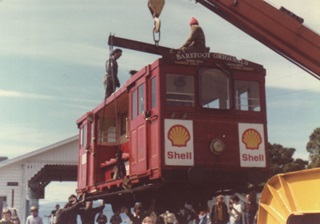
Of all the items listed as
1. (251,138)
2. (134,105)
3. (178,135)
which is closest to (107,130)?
(134,105)

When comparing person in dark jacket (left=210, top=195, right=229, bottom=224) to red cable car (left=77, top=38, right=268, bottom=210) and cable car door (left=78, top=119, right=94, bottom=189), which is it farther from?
cable car door (left=78, top=119, right=94, bottom=189)

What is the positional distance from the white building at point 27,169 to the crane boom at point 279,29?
14.0 meters

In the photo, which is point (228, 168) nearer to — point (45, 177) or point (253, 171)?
point (253, 171)

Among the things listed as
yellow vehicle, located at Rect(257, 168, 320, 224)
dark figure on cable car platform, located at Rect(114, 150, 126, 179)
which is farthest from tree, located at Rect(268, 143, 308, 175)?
yellow vehicle, located at Rect(257, 168, 320, 224)

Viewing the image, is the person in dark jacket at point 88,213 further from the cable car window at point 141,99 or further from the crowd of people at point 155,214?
the cable car window at point 141,99

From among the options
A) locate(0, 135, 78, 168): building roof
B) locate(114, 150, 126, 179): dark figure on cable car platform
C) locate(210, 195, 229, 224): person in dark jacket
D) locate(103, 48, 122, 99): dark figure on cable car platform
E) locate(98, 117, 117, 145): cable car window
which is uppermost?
locate(103, 48, 122, 99): dark figure on cable car platform

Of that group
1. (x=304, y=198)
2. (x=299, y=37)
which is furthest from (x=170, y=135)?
(x=304, y=198)

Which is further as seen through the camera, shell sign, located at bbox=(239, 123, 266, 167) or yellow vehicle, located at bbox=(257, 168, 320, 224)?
shell sign, located at bbox=(239, 123, 266, 167)

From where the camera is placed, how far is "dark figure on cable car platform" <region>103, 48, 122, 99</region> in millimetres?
12031

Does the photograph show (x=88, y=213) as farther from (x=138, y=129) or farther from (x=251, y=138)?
(x=251, y=138)

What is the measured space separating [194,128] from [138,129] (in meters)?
1.30

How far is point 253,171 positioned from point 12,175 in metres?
15.9

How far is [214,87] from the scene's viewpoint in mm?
9547

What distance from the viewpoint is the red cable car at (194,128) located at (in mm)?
8852
